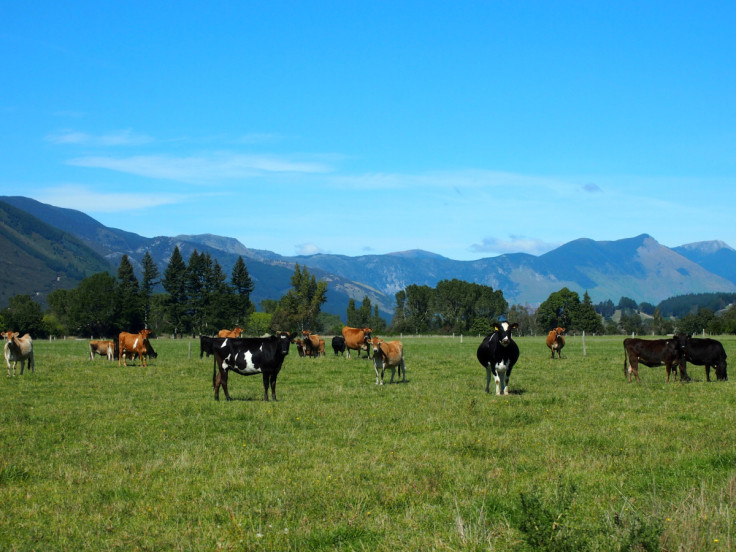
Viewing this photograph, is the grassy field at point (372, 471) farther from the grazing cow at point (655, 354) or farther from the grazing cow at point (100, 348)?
the grazing cow at point (100, 348)

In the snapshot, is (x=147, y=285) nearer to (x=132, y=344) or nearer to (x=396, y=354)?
(x=132, y=344)

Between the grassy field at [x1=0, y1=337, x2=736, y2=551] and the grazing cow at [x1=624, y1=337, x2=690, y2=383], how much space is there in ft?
10.8

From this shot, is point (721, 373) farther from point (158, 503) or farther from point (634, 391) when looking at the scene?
point (158, 503)

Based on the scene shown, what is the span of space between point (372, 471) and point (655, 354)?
16456mm

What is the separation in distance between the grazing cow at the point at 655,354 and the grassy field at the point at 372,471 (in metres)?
3.30

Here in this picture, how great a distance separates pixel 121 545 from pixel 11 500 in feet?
8.82

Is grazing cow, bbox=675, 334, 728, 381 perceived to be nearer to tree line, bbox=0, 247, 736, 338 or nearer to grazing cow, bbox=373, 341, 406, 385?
grazing cow, bbox=373, 341, 406, 385

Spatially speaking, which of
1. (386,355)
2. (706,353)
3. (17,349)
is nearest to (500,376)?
(386,355)

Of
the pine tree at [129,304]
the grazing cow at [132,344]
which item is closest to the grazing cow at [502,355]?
the grazing cow at [132,344]

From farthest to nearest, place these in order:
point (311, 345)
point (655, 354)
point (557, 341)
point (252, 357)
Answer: point (311, 345)
point (557, 341)
point (655, 354)
point (252, 357)

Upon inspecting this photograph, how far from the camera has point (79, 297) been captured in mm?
120188

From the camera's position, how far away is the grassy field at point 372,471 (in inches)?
290

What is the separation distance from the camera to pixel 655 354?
2344cm

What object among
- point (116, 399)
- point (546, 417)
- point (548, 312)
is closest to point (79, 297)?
point (548, 312)
